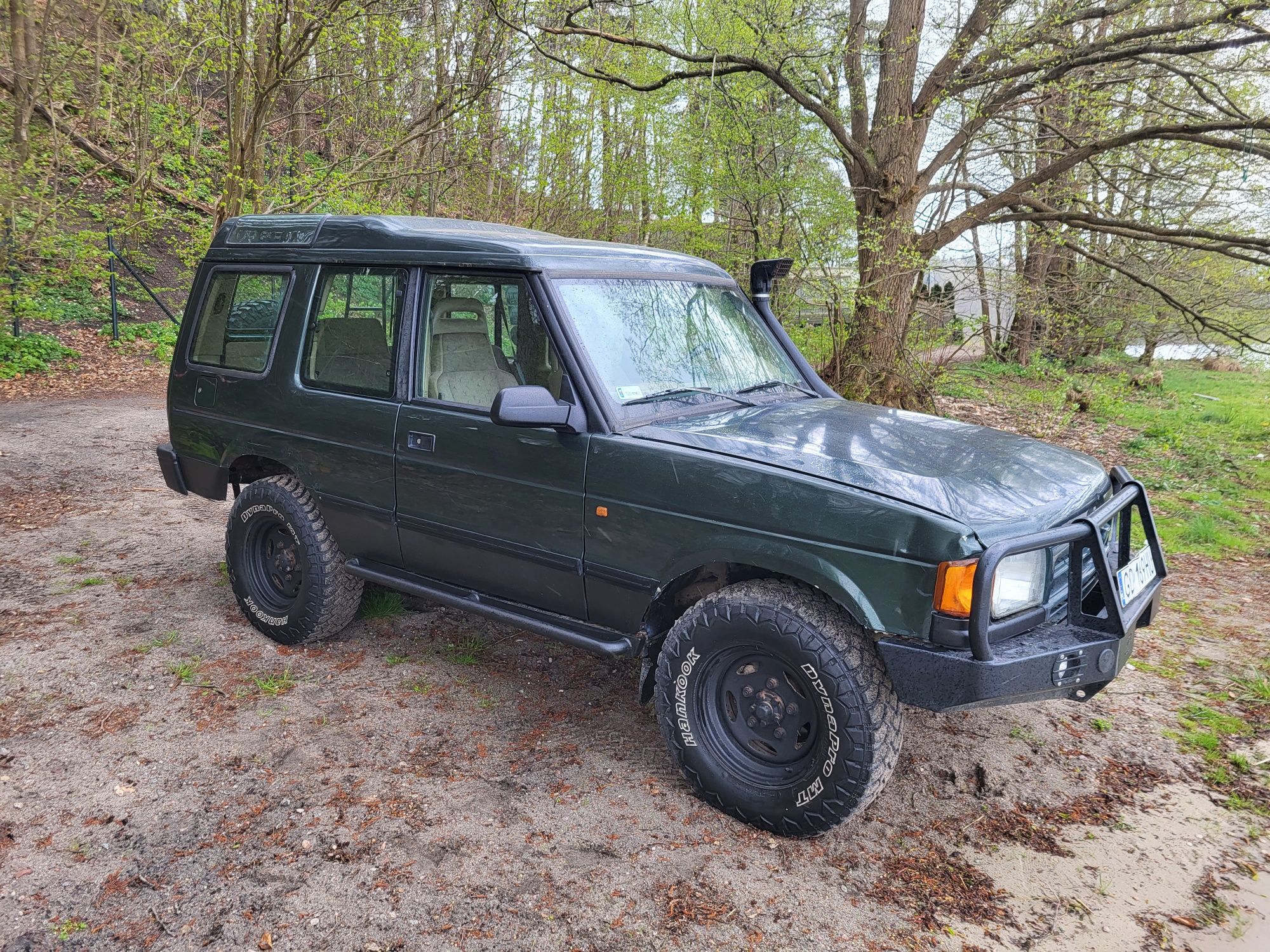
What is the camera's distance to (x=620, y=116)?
14.0 meters

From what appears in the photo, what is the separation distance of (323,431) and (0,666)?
1.90 m

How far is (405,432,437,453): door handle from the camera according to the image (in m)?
3.69

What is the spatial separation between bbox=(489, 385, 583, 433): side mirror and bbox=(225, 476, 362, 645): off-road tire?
157cm

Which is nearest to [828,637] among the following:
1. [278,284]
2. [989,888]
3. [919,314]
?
[989,888]

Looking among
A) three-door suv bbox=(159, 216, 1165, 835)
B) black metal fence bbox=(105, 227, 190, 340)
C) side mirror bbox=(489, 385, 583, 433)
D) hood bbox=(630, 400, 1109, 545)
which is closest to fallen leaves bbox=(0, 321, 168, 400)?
black metal fence bbox=(105, 227, 190, 340)

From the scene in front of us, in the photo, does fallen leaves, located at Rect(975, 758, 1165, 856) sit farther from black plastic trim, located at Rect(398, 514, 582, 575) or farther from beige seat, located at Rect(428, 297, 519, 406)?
beige seat, located at Rect(428, 297, 519, 406)

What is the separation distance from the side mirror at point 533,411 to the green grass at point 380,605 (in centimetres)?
211

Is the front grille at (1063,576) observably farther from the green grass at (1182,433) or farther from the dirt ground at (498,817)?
the green grass at (1182,433)

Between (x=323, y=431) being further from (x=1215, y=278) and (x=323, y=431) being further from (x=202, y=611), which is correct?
(x=1215, y=278)

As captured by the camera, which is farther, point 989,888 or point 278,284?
point 278,284

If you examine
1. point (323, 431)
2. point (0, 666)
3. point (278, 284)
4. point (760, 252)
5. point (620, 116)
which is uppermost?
point (620, 116)

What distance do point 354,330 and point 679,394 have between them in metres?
1.65

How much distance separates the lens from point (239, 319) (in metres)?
4.52

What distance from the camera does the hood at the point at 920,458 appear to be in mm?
2760
